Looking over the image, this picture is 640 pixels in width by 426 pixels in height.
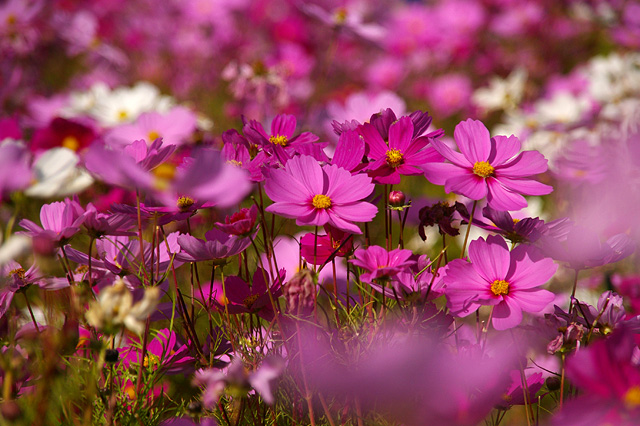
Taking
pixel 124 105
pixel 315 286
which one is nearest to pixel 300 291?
pixel 315 286

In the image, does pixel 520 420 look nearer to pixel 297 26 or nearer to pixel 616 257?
pixel 616 257

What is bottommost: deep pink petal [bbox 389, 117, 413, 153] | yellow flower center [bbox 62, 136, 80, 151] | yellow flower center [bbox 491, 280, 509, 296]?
yellow flower center [bbox 62, 136, 80, 151]

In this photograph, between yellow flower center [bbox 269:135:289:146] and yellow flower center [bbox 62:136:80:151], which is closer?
yellow flower center [bbox 269:135:289:146]

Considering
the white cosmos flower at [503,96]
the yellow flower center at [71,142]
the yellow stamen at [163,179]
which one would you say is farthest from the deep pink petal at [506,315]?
the white cosmos flower at [503,96]

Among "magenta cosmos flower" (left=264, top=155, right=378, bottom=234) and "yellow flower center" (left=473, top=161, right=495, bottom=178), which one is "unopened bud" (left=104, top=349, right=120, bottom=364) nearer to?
"magenta cosmos flower" (left=264, top=155, right=378, bottom=234)

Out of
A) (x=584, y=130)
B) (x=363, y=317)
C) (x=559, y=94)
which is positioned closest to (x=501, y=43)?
(x=559, y=94)

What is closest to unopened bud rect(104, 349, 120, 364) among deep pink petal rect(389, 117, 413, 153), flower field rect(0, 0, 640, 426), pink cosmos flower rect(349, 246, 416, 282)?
flower field rect(0, 0, 640, 426)

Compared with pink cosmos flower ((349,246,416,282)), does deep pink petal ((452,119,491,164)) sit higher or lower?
higher

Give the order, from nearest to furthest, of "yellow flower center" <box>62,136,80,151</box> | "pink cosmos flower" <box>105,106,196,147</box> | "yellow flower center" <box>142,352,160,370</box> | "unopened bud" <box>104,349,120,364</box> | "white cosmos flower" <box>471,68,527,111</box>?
"unopened bud" <box>104,349,120,364</box>, "yellow flower center" <box>142,352,160,370</box>, "pink cosmos flower" <box>105,106,196,147</box>, "yellow flower center" <box>62,136,80,151</box>, "white cosmos flower" <box>471,68,527,111</box>

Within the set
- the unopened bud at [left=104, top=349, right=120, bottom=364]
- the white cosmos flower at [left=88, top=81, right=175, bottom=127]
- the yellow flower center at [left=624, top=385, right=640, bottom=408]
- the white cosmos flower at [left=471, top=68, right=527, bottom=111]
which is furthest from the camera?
the white cosmos flower at [left=471, top=68, right=527, bottom=111]
